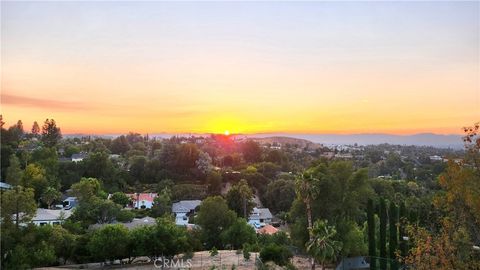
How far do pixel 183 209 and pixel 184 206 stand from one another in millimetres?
872

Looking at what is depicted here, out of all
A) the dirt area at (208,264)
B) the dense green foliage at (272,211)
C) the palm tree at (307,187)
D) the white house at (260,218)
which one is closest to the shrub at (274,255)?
the dense green foliage at (272,211)

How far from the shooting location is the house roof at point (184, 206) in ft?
212

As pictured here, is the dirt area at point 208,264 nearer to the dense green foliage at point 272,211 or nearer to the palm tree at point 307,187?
the dense green foliage at point 272,211

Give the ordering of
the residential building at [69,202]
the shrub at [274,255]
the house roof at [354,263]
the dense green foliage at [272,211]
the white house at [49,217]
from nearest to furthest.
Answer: the dense green foliage at [272,211]
the shrub at [274,255]
the house roof at [354,263]
the white house at [49,217]
the residential building at [69,202]

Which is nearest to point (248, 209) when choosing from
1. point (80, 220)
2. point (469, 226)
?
point (80, 220)

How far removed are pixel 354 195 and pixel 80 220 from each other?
91.2ft

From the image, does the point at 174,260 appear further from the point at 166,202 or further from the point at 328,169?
the point at 166,202

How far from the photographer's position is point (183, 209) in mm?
64875

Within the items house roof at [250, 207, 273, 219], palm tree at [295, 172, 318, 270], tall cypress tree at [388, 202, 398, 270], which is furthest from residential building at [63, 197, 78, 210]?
tall cypress tree at [388, 202, 398, 270]

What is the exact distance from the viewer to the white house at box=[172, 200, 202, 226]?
2469 inches

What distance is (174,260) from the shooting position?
34.8 meters

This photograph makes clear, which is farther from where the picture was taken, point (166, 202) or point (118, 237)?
point (166, 202)

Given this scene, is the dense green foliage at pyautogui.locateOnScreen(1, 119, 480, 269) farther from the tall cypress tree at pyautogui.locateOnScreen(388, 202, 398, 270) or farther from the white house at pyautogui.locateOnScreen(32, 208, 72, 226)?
the white house at pyautogui.locateOnScreen(32, 208, 72, 226)

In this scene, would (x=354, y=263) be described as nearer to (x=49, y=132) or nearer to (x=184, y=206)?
(x=184, y=206)
